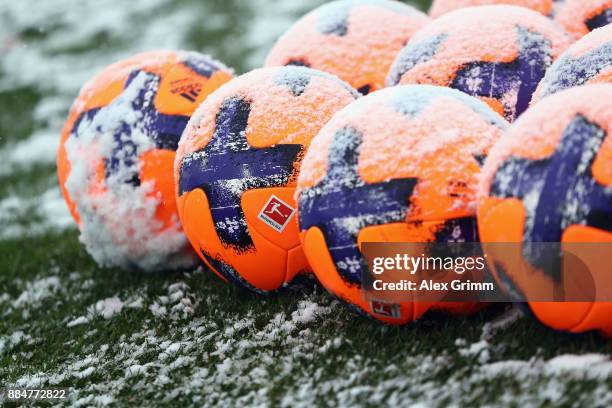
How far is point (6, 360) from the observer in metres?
2.90

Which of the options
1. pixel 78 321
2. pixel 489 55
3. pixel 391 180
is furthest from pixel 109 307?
Answer: pixel 489 55

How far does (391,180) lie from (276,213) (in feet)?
1.78

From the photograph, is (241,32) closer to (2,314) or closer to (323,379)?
(2,314)

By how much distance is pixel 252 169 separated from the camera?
271cm

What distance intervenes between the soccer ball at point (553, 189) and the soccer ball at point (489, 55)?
2.25 feet

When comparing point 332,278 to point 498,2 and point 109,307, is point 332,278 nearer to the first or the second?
point 109,307

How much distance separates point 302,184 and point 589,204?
0.87m

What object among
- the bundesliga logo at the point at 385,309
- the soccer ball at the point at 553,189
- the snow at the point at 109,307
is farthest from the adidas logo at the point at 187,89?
the soccer ball at the point at 553,189

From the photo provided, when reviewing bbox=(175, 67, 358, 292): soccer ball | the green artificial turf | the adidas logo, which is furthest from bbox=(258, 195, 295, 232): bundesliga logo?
the adidas logo

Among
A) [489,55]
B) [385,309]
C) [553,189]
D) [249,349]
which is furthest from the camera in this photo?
[489,55]

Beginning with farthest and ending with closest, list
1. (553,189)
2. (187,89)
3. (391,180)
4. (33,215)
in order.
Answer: (33,215), (187,89), (391,180), (553,189)

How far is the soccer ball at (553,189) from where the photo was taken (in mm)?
2027

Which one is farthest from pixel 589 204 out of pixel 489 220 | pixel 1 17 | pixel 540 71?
pixel 1 17

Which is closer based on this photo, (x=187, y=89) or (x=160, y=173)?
(x=160, y=173)
